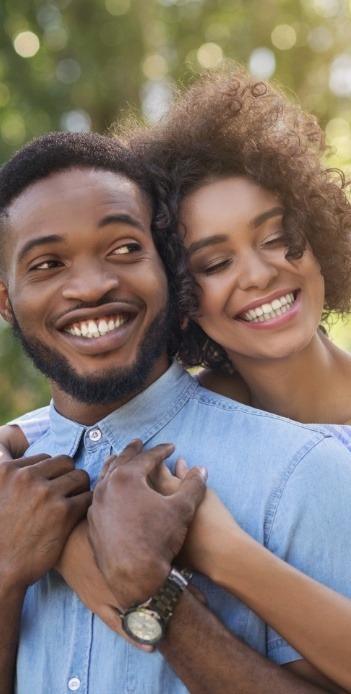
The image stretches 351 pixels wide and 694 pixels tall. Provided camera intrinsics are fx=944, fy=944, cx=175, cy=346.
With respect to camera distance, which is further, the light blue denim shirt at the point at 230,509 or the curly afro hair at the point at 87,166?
the curly afro hair at the point at 87,166

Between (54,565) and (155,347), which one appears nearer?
(54,565)

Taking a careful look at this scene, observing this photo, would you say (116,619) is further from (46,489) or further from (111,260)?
(111,260)

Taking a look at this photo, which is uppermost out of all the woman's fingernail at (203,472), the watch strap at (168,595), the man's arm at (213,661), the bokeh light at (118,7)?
the bokeh light at (118,7)

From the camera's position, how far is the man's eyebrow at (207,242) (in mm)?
3016

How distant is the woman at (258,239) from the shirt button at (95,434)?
1.55ft

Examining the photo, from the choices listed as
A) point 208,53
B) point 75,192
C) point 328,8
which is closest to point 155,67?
point 208,53

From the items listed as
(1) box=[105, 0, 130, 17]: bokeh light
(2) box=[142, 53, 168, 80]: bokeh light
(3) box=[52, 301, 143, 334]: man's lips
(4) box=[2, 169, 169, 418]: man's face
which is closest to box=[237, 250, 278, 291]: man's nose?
(4) box=[2, 169, 169, 418]: man's face

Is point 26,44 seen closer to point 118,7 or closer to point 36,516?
point 118,7

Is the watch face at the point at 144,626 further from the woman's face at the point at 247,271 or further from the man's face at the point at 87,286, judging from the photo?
the woman's face at the point at 247,271

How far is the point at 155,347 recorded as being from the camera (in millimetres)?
2598

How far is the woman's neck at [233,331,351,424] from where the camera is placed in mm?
3338

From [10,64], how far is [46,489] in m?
8.21

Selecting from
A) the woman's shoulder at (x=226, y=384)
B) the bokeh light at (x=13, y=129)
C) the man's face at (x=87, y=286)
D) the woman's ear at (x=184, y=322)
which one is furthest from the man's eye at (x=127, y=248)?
the bokeh light at (x=13, y=129)

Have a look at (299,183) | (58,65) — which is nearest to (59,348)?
(299,183)
